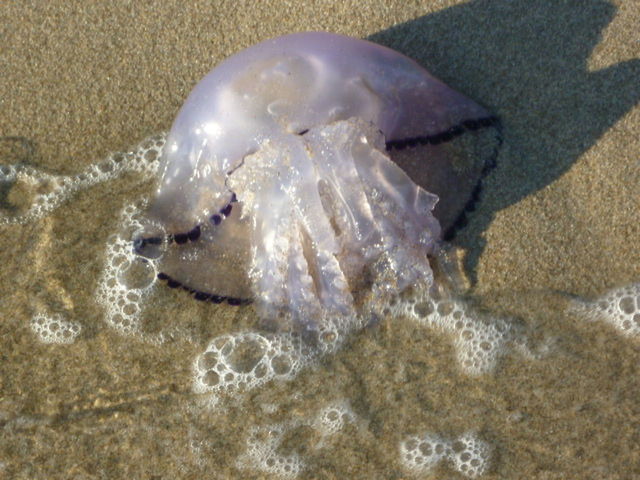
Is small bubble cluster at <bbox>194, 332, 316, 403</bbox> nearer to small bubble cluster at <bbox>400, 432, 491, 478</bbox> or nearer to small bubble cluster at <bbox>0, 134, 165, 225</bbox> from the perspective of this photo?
small bubble cluster at <bbox>400, 432, 491, 478</bbox>

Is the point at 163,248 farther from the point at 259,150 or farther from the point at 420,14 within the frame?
the point at 420,14

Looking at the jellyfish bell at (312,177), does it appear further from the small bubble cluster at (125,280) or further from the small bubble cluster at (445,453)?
the small bubble cluster at (445,453)

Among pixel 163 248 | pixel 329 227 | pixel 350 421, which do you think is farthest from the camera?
pixel 163 248

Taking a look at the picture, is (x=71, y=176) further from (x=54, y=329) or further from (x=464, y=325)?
(x=464, y=325)

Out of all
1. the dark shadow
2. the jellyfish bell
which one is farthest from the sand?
the jellyfish bell

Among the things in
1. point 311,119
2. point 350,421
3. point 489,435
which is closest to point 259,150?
point 311,119

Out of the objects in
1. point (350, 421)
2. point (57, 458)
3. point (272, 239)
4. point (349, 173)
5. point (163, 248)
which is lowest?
point (57, 458)

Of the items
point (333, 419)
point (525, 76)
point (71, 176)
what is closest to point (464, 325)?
point (333, 419)
